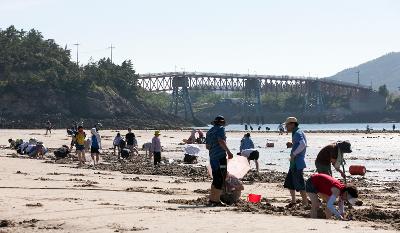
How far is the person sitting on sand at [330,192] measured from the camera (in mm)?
14102

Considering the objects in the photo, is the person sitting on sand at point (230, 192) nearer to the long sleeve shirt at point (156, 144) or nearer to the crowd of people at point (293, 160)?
the crowd of people at point (293, 160)

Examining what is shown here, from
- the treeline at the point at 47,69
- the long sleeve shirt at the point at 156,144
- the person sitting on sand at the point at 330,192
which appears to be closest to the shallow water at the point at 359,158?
the long sleeve shirt at the point at 156,144

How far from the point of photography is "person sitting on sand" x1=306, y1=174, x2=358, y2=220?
14.1 m

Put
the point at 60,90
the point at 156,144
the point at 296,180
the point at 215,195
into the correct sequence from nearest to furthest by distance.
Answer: the point at 215,195 → the point at 296,180 → the point at 156,144 → the point at 60,90

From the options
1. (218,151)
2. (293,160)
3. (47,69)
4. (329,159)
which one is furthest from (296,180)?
(47,69)

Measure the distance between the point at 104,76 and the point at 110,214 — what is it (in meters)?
Answer: 134

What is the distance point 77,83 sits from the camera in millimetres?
134500

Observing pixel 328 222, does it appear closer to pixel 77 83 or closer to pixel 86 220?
pixel 86 220

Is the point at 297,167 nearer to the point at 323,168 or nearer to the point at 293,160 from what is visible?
the point at 293,160

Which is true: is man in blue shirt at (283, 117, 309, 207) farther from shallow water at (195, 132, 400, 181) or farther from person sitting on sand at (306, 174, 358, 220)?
shallow water at (195, 132, 400, 181)

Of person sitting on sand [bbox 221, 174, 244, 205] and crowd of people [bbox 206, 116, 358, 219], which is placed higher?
crowd of people [bbox 206, 116, 358, 219]

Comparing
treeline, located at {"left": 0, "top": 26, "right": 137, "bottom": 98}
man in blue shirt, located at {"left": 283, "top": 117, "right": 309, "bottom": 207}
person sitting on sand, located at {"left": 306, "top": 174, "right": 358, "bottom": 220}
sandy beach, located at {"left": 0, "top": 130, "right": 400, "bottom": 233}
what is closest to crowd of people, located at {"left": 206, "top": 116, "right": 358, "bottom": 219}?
man in blue shirt, located at {"left": 283, "top": 117, "right": 309, "bottom": 207}

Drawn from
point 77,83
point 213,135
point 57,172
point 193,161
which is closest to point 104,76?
point 77,83

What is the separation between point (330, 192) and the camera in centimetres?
1433
